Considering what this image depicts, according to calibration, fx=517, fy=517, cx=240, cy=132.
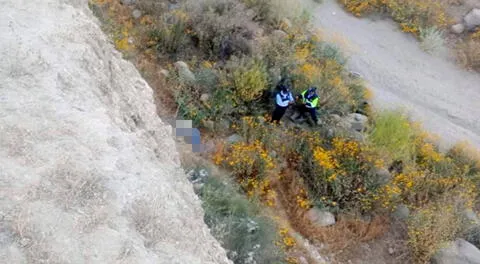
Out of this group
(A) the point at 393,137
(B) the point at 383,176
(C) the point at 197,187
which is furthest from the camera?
(A) the point at 393,137

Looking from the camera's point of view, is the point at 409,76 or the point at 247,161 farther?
the point at 409,76

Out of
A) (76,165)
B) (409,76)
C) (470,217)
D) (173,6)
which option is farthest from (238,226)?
(409,76)

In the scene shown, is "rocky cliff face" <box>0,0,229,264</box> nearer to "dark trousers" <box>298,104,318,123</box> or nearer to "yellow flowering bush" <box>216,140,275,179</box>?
"yellow flowering bush" <box>216,140,275,179</box>

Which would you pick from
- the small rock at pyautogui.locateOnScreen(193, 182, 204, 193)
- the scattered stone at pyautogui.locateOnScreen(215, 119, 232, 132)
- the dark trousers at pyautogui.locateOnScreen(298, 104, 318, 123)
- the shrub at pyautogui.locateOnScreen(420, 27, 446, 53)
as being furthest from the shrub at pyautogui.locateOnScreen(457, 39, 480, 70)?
the small rock at pyautogui.locateOnScreen(193, 182, 204, 193)

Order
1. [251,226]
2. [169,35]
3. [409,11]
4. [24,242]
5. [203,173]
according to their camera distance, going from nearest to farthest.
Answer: [24,242] → [251,226] → [203,173] → [169,35] → [409,11]

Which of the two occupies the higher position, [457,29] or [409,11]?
[409,11]

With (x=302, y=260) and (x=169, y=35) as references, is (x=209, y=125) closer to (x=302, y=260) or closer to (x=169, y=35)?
(x=169, y=35)
